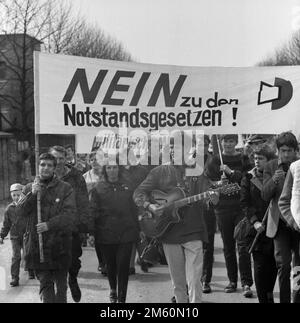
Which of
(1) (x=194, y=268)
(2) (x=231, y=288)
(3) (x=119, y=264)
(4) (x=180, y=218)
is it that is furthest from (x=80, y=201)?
(2) (x=231, y=288)

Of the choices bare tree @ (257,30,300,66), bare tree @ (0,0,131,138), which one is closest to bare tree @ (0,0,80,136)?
bare tree @ (0,0,131,138)

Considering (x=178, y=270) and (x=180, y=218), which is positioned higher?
(x=180, y=218)

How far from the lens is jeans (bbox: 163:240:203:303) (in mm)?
4848

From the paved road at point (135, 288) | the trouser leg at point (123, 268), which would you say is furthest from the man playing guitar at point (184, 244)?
the paved road at point (135, 288)

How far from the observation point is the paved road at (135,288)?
5.89 metres

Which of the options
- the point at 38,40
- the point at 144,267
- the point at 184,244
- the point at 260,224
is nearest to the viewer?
the point at 184,244

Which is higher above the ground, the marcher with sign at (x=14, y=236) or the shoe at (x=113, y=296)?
the marcher with sign at (x=14, y=236)

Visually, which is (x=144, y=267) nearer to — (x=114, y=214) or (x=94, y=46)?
(x=114, y=214)

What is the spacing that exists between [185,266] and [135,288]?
159 cm

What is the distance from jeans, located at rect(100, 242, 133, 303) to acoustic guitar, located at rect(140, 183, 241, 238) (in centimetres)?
51

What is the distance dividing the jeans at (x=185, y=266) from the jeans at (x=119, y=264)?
2.32 feet

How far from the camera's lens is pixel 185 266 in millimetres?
4996

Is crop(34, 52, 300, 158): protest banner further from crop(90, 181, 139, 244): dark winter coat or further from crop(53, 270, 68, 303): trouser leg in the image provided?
crop(53, 270, 68, 303): trouser leg

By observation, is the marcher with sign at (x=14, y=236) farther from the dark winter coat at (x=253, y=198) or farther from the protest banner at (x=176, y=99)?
the dark winter coat at (x=253, y=198)
